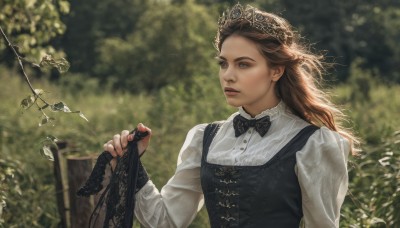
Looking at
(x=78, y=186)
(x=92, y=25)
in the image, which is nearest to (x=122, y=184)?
(x=78, y=186)

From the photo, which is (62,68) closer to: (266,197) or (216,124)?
(216,124)

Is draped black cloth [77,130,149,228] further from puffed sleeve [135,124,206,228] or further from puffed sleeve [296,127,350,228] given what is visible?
puffed sleeve [296,127,350,228]

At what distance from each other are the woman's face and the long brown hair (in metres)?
0.03

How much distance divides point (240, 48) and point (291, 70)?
0.25m

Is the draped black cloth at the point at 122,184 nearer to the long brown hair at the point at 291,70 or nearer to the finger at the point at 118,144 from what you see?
the finger at the point at 118,144

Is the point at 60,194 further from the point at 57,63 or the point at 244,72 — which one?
the point at 244,72

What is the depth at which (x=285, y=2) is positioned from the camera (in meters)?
31.7

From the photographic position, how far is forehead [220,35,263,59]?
306 cm

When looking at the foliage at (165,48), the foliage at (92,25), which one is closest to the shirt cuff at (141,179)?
the foliage at (165,48)

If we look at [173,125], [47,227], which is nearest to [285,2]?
[173,125]

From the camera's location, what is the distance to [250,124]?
3215mm

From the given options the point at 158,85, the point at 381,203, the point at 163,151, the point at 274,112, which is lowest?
the point at 158,85

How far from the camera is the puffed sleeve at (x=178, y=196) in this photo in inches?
131

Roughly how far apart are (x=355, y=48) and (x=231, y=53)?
94.1 ft
